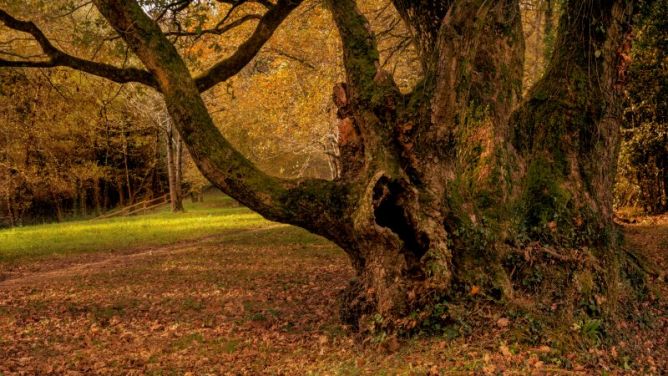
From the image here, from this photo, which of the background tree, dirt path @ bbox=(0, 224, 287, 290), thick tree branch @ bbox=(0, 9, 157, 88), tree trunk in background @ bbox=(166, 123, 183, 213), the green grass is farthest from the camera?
tree trunk in background @ bbox=(166, 123, 183, 213)

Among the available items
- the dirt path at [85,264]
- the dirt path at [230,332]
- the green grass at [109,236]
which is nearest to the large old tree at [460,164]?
the dirt path at [230,332]

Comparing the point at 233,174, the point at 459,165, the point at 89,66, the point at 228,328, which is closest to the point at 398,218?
the point at 459,165

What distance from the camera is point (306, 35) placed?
20.7 m

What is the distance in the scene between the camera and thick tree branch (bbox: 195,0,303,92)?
9055 millimetres

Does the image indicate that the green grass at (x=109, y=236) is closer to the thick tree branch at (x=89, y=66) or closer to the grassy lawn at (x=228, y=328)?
the grassy lawn at (x=228, y=328)

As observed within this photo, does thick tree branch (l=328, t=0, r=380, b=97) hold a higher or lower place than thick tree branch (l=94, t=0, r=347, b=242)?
higher

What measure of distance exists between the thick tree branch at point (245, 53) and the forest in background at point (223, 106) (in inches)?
56.7

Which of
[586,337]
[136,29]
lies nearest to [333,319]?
[586,337]

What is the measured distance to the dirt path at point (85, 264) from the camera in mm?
12758

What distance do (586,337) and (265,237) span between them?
13857 millimetres

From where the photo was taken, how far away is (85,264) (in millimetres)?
15141

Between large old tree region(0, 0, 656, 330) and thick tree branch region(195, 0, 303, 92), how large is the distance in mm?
1078

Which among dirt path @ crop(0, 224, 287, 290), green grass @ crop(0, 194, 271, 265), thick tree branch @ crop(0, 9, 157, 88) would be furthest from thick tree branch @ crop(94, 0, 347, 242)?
green grass @ crop(0, 194, 271, 265)

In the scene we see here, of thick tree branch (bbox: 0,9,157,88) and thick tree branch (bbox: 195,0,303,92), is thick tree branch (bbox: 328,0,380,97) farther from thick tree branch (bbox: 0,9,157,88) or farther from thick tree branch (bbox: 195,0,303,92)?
thick tree branch (bbox: 0,9,157,88)
